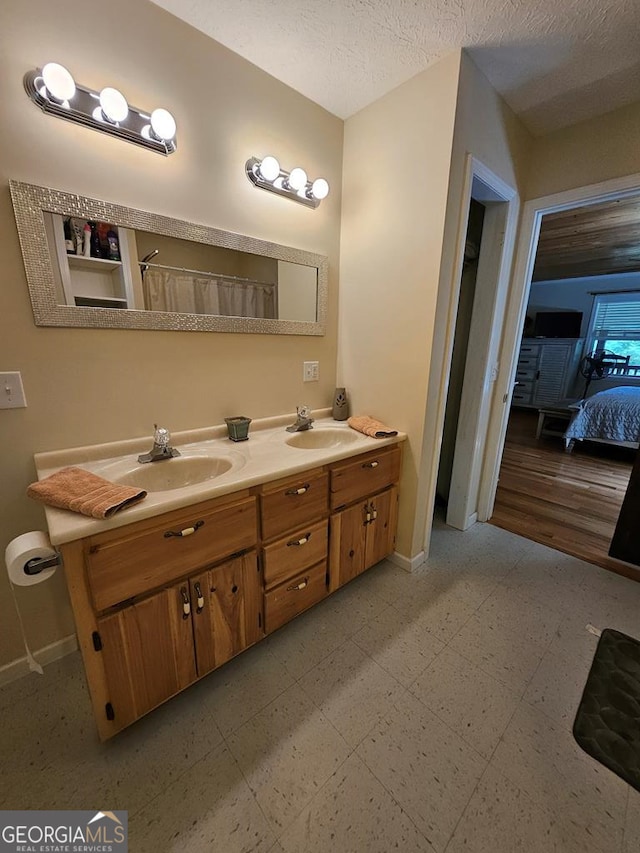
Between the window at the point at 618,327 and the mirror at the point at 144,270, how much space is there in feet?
21.4

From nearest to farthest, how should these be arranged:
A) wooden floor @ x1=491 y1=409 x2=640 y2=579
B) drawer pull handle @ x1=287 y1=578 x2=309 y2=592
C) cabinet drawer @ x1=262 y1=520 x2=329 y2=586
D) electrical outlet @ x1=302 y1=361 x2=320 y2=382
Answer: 1. cabinet drawer @ x1=262 y1=520 x2=329 y2=586
2. drawer pull handle @ x1=287 y1=578 x2=309 y2=592
3. electrical outlet @ x1=302 y1=361 x2=320 y2=382
4. wooden floor @ x1=491 y1=409 x2=640 y2=579

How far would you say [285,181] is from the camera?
1.62 meters

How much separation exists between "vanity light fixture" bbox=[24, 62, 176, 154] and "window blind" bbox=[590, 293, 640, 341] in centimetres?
721

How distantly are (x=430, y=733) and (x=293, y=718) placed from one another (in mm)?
482

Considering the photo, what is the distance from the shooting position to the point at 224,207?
4.86 ft

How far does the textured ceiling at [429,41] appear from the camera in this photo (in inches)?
47.1

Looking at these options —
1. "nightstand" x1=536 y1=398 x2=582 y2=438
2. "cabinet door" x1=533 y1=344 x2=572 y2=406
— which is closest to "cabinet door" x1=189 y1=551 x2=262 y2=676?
"nightstand" x1=536 y1=398 x2=582 y2=438

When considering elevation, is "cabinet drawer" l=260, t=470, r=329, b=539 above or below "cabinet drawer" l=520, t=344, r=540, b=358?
below

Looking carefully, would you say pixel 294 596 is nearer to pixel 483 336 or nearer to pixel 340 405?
pixel 340 405

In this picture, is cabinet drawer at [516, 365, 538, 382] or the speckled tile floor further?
cabinet drawer at [516, 365, 538, 382]

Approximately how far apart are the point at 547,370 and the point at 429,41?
6337 mm

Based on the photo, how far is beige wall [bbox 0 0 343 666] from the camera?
41.8 inches

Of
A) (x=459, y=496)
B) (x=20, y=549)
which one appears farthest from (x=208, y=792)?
Result: (x=459, y=496)

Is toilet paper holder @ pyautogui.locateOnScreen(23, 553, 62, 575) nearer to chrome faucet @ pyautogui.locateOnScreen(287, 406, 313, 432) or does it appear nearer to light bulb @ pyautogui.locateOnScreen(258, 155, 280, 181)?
chrome faucet @ pyautogui.locateOnScreen(287, 406, 313, 432)
